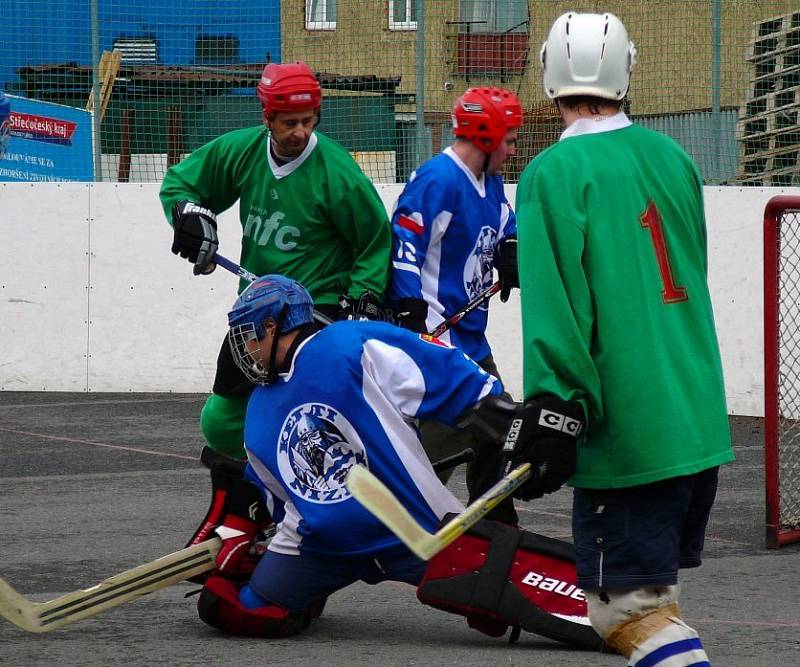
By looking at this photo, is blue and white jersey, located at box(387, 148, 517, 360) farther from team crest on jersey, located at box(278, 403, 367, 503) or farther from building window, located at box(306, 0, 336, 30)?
building window, located at box(306, 0, 336, 30)

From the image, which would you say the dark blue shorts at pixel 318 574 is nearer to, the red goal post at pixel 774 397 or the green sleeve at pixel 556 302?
the green sleeve at pixel 556 302

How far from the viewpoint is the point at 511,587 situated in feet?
14.2

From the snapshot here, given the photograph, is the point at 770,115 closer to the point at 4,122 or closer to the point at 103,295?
the point at 103,295

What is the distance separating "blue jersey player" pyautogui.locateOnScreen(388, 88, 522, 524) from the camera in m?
5.71

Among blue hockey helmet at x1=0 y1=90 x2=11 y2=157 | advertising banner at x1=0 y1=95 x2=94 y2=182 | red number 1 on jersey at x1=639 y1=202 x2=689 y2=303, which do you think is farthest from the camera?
advertising banner at x1=0 y1=95 x2=94 y2=182

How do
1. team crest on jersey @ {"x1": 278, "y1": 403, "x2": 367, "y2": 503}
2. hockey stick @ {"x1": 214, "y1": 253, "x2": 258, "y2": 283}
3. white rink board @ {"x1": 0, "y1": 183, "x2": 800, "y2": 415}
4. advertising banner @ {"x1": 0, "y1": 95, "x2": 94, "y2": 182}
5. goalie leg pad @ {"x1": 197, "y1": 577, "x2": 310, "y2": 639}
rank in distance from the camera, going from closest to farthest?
team crest on jersey @ {"x1": 278, "y1": 403, "x2": 367, "y2": 503} < goalie leg pad @ {"x1": 197, "y1": 577, "x2": 310, "y2": 639} < hockey stick @ {"x1": 214, "y1": 253, "x2": 258, "y2": 283} < advertising banner @ {"x1": 0, "y1": 95, "x2": 94, "y2": 182} < white rink board @ {"x1": 0, "y1": 183, "x2": 800, "y2": 415}

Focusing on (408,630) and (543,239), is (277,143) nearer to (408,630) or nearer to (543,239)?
(408,630)

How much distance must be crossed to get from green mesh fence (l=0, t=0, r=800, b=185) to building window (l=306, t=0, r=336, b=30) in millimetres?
12

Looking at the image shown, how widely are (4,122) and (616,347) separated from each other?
7.93m

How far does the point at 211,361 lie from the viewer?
10.6 metres

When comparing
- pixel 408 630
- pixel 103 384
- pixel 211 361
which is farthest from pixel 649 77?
pixel 408 630

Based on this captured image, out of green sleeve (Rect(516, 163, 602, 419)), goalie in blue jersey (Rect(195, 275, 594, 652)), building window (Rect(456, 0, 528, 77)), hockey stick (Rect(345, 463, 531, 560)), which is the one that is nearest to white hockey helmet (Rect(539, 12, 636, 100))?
green sleeve (Rect(516, 163, 602, 419))

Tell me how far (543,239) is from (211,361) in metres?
7.67

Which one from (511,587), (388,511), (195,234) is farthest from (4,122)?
(388,511)
